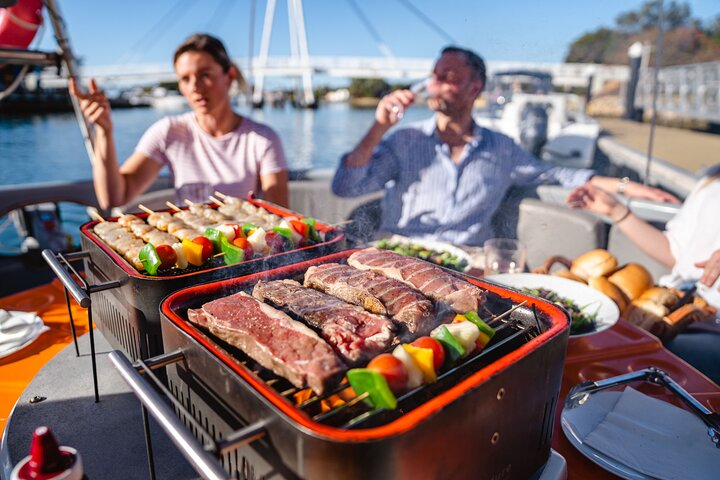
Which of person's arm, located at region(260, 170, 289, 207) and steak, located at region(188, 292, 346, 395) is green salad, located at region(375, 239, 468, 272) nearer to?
steak, located at region(188, 292, 346, 395)

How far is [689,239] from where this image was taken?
3264mm

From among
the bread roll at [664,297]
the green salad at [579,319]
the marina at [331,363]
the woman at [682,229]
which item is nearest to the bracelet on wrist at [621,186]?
the woman at [682,229]

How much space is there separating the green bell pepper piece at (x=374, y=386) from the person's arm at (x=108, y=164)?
3.17 m

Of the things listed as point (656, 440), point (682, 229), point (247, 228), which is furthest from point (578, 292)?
point (247, 228)

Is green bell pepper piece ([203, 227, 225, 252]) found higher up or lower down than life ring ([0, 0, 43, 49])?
lower down

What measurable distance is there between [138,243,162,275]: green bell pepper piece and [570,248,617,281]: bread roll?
251 cm

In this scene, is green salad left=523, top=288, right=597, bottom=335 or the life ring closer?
green salad left=523, top=288, right=597, bottom=335

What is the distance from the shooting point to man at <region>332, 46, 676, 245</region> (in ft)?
14.6

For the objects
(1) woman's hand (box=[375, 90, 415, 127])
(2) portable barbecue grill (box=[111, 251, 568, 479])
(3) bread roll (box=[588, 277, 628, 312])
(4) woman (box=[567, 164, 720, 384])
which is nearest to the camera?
(2) portable barbecue grill (box=[111, 251, 568, 479])

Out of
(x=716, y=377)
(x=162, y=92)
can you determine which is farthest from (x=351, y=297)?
(x=162, y=92)

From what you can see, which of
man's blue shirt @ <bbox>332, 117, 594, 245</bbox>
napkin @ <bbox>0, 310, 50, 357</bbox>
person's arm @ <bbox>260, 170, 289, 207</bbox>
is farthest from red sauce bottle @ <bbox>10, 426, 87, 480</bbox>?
man's blue shirt @ <bbox>332, 117, 594, 245</bbox>

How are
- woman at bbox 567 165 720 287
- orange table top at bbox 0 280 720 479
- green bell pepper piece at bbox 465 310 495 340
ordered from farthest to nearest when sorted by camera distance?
woman at bbox 567 165 720 287, orange table top at bbox 0 280 720 479, green bell pepper piece at bbox 465 310 495 340

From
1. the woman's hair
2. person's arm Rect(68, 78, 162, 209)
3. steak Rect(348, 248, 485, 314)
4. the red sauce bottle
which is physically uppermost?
the woman's hair

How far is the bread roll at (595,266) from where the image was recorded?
111 inches
